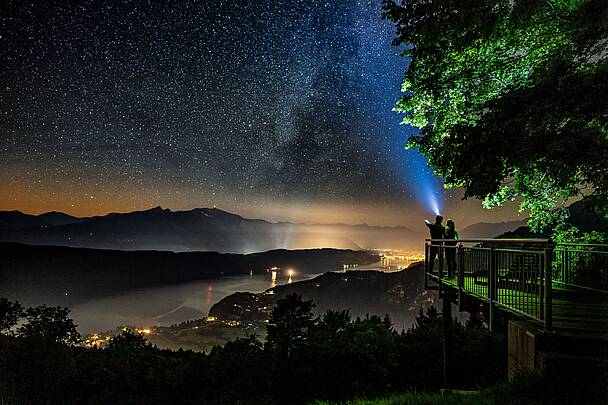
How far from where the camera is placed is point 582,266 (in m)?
12.1

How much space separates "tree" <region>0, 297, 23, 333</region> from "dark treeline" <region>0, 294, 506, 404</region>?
8130 millimetres

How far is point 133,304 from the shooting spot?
604 ft

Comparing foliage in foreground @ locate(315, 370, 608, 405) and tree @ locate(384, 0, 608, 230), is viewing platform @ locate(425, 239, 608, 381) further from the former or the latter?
tree @ locate(384, 0, 608, 230)

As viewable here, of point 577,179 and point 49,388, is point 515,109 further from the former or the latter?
point 49,388

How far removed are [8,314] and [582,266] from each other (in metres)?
28.0

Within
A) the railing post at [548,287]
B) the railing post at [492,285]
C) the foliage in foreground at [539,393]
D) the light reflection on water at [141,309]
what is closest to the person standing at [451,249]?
the railing post at [492,285]

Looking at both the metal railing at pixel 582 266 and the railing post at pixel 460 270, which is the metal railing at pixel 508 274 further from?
the metal railing at pixel 582 266

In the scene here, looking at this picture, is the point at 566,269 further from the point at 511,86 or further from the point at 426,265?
the point at 511,86

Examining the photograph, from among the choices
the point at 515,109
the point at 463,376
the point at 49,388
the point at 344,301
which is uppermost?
the point at 515,109

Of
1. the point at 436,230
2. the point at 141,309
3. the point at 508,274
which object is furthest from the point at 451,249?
the point at 141,309

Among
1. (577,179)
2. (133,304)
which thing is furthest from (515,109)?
(133,304)

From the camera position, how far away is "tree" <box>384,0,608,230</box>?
7926 millimetres

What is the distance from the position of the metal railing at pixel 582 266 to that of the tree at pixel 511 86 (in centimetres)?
169

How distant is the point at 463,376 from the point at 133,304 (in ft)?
625
